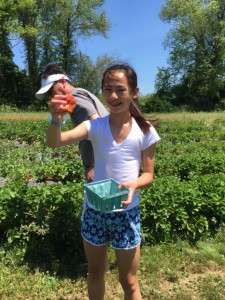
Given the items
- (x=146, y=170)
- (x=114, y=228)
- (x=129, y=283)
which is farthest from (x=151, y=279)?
(x=146, y=170)

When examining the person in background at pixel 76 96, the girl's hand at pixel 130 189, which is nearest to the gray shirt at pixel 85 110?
A: the person in background at pixel 76 96

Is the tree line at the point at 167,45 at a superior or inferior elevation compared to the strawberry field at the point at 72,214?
superior

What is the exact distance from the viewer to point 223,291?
3861 mm

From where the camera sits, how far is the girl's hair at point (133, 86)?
2755mm

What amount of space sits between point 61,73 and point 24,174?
17.9 ft

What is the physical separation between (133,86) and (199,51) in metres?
44.3

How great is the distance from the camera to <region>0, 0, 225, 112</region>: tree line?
4128cm

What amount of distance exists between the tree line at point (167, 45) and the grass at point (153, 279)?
1445 inches

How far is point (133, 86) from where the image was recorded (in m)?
2.77

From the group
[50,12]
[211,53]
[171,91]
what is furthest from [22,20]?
[211,53]

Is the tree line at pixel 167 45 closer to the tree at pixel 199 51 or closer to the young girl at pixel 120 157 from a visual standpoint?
the tree at pixel 199 51

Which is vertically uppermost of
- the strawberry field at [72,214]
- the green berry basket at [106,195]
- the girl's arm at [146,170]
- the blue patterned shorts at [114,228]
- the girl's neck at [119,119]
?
the girl's neck at [119,119]

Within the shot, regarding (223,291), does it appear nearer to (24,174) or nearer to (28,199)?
(28,199)

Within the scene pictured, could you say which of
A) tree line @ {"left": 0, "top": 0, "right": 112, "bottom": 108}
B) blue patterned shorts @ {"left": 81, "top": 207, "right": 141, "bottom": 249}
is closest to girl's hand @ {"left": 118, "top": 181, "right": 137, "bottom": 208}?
blue patterned shorts @ {"left": 81, "top": 207, "right": 141, "bottom": 249}
